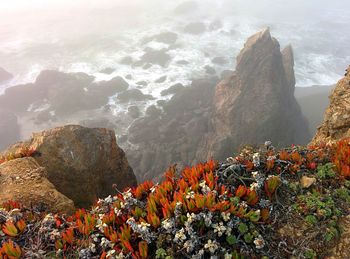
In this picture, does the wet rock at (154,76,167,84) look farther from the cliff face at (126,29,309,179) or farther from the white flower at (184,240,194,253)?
the white flower at (184,240,194,253)

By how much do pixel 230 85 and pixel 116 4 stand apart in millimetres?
70492

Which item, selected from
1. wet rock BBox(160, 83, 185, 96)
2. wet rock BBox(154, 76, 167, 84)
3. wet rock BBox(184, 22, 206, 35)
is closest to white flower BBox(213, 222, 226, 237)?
wet rock BBox(160, 83, 185, 96)

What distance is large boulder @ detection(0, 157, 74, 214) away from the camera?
28.3 feet

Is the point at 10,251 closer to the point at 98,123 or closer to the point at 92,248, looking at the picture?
the point at 92,248

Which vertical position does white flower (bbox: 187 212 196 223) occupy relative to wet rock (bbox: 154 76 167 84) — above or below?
above

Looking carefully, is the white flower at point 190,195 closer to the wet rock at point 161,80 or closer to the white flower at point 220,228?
the white flower at point 220,228

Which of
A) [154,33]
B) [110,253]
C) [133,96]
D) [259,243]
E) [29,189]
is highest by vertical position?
[259,243]

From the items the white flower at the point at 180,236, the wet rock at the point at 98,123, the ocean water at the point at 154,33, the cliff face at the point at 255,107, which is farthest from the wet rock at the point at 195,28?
the white flower at the point at 180,236

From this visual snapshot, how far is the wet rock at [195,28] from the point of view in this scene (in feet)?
271

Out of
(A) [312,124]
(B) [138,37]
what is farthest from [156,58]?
(A) [312,124]

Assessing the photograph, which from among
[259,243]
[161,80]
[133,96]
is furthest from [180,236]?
[161,80]

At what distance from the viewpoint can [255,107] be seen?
4344 centimetres

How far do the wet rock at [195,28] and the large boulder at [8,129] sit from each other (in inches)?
1775

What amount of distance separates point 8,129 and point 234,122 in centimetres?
3389
